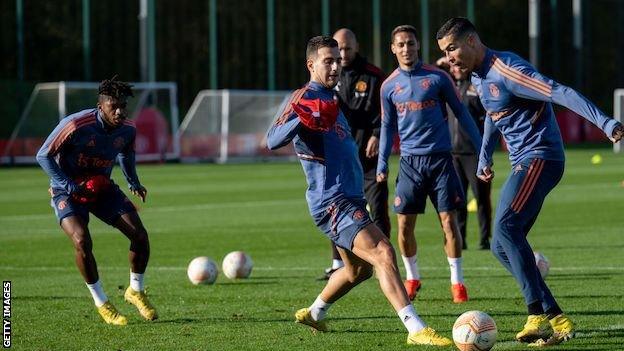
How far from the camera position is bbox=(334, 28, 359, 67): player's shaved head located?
13.0 m

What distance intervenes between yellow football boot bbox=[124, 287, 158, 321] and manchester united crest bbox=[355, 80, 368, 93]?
3.51 metres

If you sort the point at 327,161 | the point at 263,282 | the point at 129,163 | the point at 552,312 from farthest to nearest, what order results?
the point at 263,282
the point at 129,163
the point at 327,161
the point at 552,312

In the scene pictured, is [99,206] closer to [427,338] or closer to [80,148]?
[80,148]

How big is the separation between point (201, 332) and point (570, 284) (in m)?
4.08

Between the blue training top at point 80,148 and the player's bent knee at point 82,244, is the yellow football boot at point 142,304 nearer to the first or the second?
the player's bent knee at point 82,244

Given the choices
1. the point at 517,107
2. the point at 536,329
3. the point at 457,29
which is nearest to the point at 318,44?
the point at 457,29

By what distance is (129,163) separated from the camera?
11.1m

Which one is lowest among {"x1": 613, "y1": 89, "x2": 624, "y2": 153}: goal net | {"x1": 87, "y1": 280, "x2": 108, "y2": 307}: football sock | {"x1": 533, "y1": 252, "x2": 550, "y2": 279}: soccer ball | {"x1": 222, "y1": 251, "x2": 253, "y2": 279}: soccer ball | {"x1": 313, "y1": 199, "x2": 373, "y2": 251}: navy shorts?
{"x1": 613, "y1": 89, "x2": 624, "y2": 153}: goal net

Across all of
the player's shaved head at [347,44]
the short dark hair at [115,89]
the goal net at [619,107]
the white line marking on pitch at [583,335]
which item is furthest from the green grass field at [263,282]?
the goal net at [619,107]

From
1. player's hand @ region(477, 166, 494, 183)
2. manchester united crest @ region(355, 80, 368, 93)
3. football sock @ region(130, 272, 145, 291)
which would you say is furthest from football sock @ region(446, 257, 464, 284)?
football sock @ region(130, 272, 145, 291)

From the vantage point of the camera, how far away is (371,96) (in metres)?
13.2

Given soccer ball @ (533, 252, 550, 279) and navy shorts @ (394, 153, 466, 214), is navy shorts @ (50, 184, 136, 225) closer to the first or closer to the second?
navy shorts @ (394, 153, 466, 214)

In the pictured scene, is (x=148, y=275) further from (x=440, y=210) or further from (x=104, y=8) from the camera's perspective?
(x=104, y=8)

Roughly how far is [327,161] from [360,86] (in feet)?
13.4
